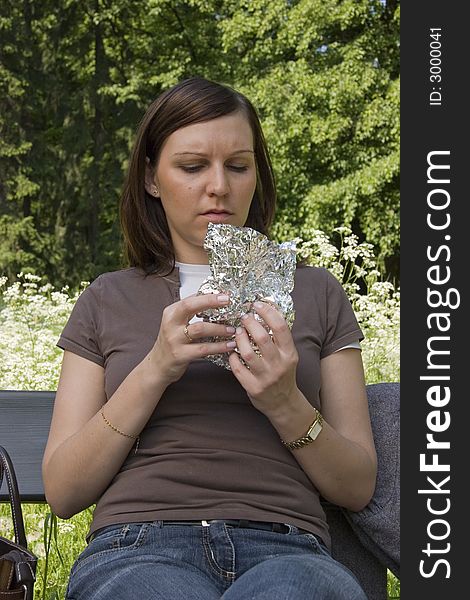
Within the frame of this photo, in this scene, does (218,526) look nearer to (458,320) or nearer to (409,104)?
(458,320)

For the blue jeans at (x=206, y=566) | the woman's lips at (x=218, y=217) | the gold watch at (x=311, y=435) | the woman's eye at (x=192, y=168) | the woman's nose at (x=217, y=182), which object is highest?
the woman's eye at (x=192, y=168)

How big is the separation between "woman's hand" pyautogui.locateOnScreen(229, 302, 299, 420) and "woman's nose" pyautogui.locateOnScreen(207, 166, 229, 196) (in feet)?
1.13

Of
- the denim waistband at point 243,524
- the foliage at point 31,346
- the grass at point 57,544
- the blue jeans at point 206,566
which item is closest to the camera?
the blue jeans at point 206,566

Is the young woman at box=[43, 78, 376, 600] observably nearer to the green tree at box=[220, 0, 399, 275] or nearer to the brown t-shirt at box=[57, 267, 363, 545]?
the brown t-shirt at box=[57, 267, 363, 545]

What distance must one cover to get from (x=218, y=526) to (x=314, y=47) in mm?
14783

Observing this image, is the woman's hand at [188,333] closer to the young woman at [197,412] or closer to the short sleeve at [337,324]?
the young woman at [197,412]

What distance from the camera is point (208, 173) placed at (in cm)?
199

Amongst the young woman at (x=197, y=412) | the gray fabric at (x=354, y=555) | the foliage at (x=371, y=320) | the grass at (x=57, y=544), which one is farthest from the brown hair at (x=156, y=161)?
the foliage at (x=371, y=320)

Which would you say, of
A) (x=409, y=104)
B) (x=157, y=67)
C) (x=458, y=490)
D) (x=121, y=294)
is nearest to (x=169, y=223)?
(x=121, y=294)

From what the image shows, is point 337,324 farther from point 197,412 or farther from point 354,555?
point 354,555

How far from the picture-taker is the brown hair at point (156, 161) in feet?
6.70

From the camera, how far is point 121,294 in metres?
2.06

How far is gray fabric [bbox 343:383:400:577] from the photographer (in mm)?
2043

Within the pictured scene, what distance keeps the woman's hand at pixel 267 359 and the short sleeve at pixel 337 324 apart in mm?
304
